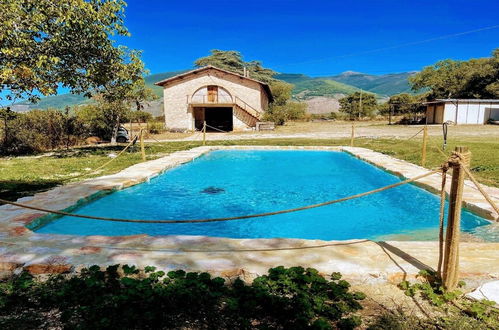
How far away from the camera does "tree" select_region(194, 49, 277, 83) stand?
2104 inches

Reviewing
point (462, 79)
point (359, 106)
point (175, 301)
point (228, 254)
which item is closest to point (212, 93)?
point (228, 254)

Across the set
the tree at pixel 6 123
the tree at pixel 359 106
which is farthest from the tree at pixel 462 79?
the tree at pixel 6 123

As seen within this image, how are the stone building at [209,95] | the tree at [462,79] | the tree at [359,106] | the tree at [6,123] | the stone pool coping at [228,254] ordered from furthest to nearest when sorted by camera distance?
the tree at [359,106]
the tree at [462,79]
the stone building at [209,95]
the tree at [6,123]
the stone pool coping at [228,254]

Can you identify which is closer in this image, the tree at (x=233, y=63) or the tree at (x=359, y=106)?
the tree at (x=359, y=106)

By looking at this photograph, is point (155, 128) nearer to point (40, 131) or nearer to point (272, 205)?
point (40, 131)

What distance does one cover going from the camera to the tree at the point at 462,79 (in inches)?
1432

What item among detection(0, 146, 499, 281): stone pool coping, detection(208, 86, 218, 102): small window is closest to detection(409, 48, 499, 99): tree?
detection(208, 86, 218, 102): small window

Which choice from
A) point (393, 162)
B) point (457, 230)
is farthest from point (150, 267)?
point (393, 162)

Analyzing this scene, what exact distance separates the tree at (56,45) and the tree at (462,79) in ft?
127

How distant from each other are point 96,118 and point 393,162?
54.2 feet

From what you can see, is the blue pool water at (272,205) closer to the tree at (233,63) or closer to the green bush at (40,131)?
the green bush at (40,131)

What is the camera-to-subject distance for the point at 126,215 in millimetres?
6699

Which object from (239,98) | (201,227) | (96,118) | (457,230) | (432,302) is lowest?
(201,227)

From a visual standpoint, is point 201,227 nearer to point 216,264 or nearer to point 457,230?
point 216,264
